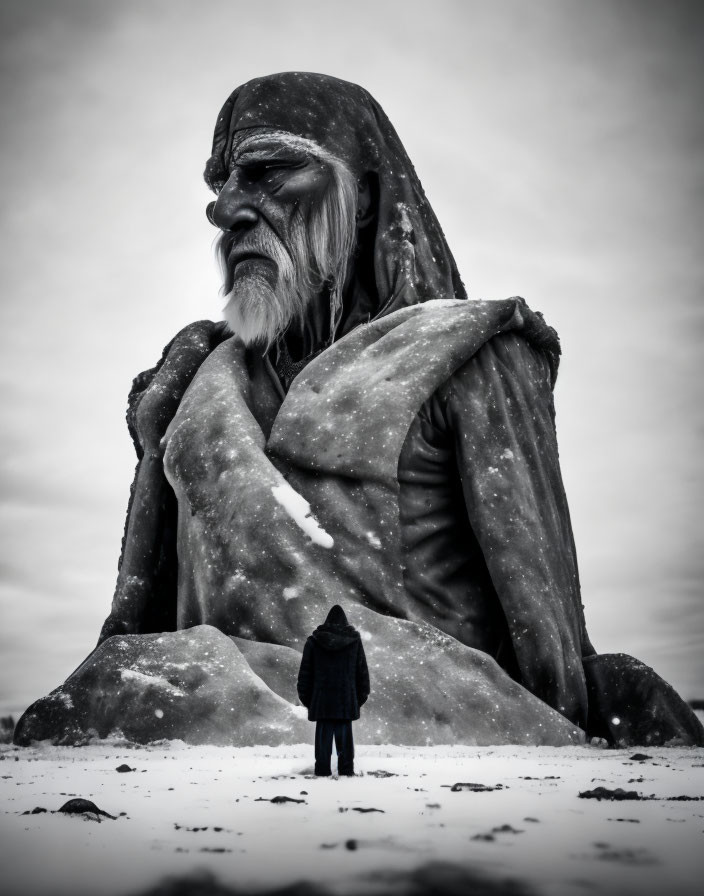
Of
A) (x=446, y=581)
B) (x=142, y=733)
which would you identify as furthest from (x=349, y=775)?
(x=446, y=581)

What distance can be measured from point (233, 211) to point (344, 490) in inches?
59.3

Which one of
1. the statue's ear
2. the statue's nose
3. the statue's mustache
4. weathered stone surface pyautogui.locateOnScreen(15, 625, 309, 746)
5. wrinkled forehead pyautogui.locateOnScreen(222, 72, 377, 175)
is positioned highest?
wrinkled forehead pyautogui.locateOnScreen(222, 72, 377, 175)

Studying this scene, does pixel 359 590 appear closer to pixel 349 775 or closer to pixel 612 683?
pixel 612 683

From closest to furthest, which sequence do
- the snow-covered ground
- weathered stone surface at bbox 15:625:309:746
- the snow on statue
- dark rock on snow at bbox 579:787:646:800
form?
the snow-covered ground < dark rock on snow at bbox 579:787:646:800 < weathered stone surface at bbox 15:625:309:746 < the snow on statue

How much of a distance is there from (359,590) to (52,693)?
1149 millimetres

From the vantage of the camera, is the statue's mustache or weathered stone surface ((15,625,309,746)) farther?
the statue's mustache

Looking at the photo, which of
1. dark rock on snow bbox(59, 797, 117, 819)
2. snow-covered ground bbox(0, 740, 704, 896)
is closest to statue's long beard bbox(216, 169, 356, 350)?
snow-covered ground bbox(0, 740, 704, 896)

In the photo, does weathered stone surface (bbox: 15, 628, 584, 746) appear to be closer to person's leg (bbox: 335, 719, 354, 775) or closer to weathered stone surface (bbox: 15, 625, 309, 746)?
weathered stone surface (bbox: 15, 625, 309, 746)

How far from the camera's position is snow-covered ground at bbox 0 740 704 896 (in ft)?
4.03

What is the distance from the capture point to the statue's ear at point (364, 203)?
4.61 m

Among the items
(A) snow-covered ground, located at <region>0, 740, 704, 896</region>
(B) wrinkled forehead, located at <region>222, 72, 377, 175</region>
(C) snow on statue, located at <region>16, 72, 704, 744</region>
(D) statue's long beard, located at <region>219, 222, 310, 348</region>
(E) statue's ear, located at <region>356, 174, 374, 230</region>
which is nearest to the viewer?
(A) snow-covered ground, located at <region>0, 740, 704, 896</region>

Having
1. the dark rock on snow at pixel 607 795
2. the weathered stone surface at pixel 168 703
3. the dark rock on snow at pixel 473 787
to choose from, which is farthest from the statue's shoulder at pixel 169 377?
the dark rock on snow at pixel 607 795

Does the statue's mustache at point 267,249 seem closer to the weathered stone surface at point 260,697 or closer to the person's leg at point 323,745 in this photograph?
the weathered stone surface at point 260,697

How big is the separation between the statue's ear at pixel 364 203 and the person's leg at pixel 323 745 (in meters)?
3.02
